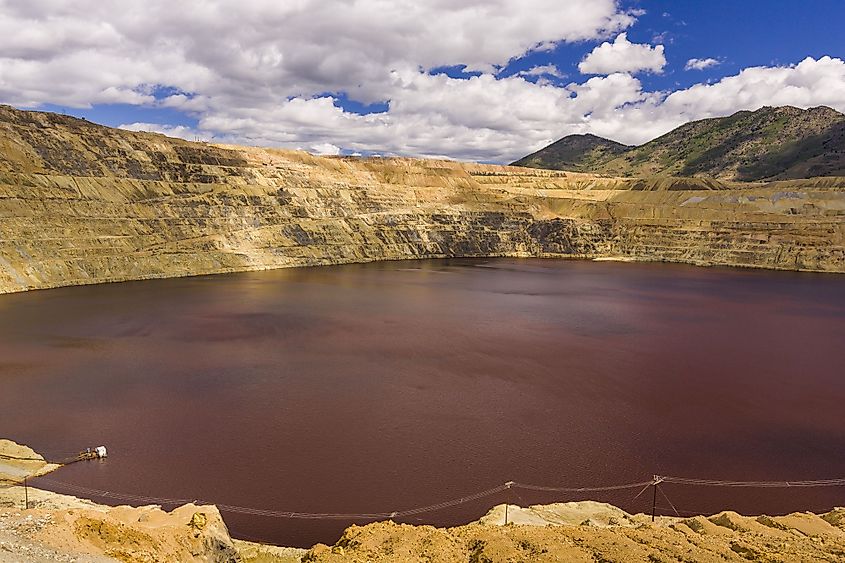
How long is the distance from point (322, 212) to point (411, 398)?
63886 millimetres

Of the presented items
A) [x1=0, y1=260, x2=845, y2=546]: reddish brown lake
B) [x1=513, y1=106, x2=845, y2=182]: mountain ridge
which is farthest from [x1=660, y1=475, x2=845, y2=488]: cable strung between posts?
[x1=513, y1=106, x2=845, y2=182]: mountain ridge

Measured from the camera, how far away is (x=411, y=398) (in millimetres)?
27609

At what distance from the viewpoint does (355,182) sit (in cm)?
10025

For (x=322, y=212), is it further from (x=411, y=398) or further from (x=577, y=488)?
(x=577, y=488)

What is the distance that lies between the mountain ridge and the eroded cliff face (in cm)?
4475

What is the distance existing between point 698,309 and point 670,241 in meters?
48.2

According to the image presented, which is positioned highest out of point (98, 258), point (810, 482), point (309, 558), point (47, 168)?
point (47, 168)

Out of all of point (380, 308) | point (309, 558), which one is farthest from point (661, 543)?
point (380, 308)

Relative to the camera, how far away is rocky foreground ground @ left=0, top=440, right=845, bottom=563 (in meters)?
11.2

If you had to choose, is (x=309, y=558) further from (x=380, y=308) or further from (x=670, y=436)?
(x=380, y=308)

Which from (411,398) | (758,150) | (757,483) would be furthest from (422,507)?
(758,150)

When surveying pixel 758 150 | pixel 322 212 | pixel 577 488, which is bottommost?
pixel 577 488

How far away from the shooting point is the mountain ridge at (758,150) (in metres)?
139

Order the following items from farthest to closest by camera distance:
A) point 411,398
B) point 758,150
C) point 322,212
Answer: point 758,150
point 322,212
point 411,398
